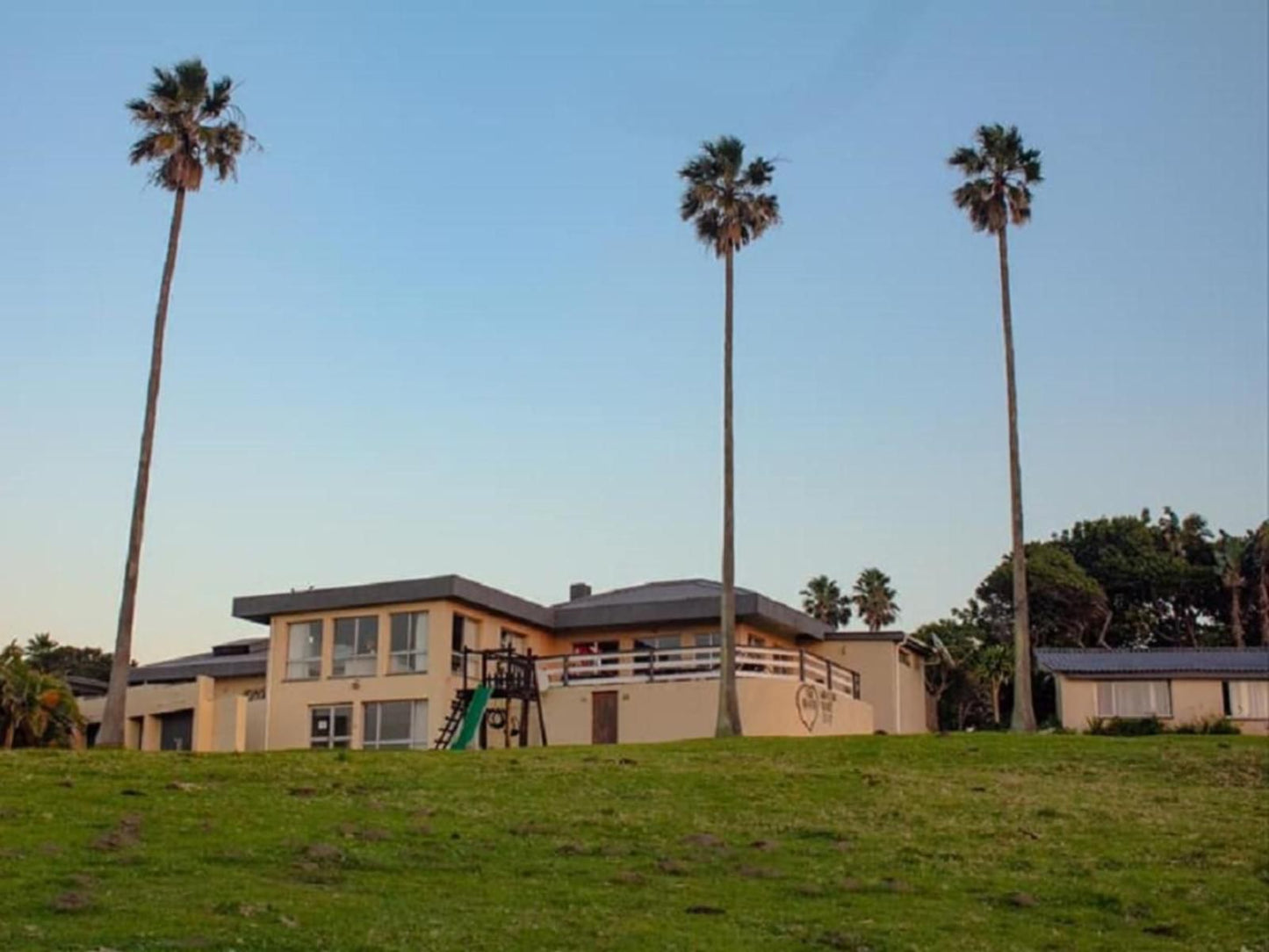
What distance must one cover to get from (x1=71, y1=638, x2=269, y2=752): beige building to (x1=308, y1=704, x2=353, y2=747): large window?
2069mm

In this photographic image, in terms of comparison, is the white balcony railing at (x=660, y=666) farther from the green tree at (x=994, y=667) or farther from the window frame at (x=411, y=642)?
the green tree at (x=994, y=667)

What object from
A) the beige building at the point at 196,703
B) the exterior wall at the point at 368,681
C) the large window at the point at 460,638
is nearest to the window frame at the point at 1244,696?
the exterior wall at the point at 368,681

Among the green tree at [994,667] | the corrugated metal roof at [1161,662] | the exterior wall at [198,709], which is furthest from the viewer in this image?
the green tree at [994,667]

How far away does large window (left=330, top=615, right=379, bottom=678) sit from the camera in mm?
45938

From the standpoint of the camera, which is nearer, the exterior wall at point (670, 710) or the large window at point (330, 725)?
the exterior wall at point (670, 710)

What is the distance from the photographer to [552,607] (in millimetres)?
49594

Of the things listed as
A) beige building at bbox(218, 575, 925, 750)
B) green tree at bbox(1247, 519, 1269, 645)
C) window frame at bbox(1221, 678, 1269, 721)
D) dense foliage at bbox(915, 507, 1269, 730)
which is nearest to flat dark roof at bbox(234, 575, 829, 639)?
beige building at bbox(218, 575, 925, 750)

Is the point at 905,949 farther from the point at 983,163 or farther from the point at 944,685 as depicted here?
the point at 944,685

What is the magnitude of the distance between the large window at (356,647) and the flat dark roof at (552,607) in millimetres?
511

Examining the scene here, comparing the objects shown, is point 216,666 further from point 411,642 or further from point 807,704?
point 807,704

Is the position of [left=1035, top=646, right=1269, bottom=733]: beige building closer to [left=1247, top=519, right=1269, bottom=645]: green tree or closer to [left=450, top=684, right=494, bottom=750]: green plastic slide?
[left=450, top=684, right=494, bottom=750]: green plastic slide

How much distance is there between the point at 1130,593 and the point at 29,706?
6380 cm

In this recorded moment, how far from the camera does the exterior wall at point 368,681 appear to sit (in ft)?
147

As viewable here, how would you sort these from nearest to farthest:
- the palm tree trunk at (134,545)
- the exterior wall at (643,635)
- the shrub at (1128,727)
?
the palm tree trunk at (134,545) < the shrub at (1128,727) < the exterior wall at (643,635)
